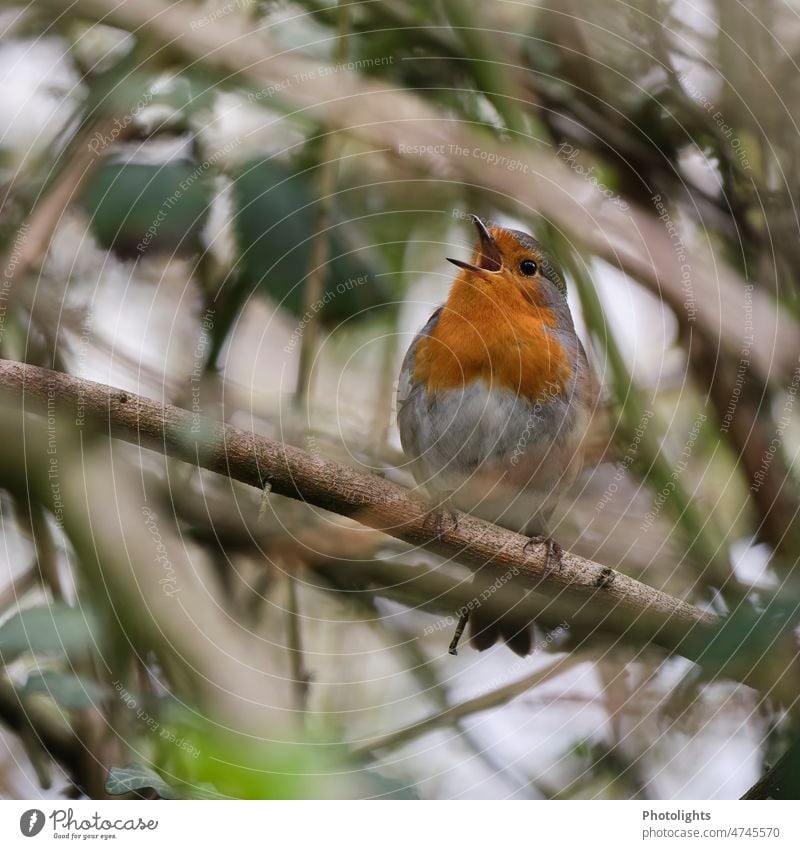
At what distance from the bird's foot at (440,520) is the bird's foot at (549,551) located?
0.33 ft

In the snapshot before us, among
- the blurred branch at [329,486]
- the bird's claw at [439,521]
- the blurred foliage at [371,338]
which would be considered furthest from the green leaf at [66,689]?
the bird's claw at [439,521]

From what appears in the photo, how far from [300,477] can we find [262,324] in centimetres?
22

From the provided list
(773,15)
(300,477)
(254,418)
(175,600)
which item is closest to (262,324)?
(254,418)

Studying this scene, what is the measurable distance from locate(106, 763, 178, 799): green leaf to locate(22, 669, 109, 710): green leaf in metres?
0.09

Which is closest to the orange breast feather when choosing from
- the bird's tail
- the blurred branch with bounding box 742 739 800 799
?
the bird's tail

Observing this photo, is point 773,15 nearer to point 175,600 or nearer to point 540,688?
point 540,688

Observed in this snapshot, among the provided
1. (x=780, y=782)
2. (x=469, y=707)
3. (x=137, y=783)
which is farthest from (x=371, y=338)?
(x=780, y=782)

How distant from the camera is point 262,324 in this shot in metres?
1.11

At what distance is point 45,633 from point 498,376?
0.66m

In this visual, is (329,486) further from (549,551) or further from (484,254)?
(484,254)

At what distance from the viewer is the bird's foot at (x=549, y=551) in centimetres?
114
